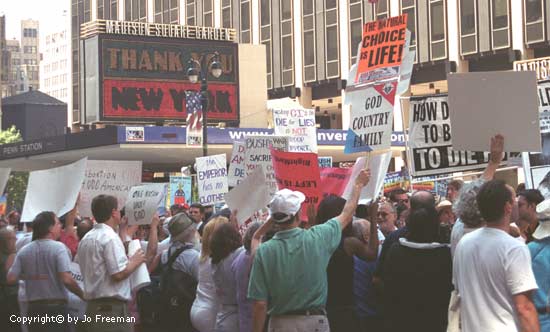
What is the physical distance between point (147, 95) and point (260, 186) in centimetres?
4187

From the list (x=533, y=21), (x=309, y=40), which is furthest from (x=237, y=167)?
(x=309, y=40)

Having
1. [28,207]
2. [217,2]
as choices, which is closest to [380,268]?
[28,207]

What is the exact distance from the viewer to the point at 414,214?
804 centimetres

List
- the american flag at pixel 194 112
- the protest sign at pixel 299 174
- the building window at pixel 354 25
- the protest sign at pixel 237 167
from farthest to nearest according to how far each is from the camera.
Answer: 1. the building window at pixel 354 25
2. the american flag at pixel 194 112
3. the protest sign at pixel 237 167
4. the protest sign at pixel 299 174

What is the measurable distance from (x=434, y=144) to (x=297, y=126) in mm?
10147

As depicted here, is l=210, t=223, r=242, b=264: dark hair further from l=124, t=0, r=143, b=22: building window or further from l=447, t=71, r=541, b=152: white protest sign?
l=124, t=0, r=143, b=22: building window

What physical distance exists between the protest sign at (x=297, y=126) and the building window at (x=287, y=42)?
1584 inches

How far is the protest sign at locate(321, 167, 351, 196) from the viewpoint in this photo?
11.7 m

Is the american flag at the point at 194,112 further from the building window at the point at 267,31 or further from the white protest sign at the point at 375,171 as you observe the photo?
the building window at the point at 267,31

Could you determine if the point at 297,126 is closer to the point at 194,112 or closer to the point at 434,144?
the point at 434,144

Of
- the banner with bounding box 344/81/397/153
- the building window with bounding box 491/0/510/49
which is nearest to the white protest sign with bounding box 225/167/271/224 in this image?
the banner with bounding box 344/81/397/153

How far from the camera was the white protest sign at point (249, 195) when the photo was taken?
1020cm

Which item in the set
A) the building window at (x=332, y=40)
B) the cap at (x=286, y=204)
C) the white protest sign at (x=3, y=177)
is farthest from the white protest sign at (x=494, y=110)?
the building window at (x=332, y=40)

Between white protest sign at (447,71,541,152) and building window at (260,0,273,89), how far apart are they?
5439 cm
